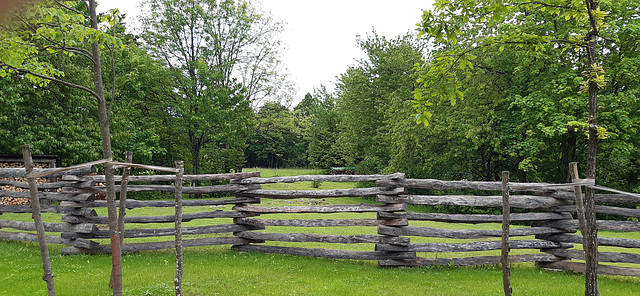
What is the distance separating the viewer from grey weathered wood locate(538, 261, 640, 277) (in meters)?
7.09

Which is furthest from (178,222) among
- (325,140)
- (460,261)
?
(325,140)

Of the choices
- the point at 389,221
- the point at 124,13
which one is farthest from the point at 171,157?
the point at 389,221

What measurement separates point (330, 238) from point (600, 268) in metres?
5.33

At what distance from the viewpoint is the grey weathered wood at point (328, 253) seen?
796cm

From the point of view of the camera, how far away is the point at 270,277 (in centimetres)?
697

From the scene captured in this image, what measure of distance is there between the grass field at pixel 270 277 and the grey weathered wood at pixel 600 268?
0.15m

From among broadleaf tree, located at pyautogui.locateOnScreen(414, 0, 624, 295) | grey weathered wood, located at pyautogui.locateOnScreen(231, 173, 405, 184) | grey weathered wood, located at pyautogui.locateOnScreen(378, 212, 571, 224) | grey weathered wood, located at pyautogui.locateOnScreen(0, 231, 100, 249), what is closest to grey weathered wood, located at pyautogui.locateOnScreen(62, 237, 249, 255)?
grey weathered wood, located at pyautogui.locateOnScreen(0, 231, 100, 249)

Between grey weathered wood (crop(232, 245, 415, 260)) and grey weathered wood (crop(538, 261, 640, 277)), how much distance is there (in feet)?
9.61

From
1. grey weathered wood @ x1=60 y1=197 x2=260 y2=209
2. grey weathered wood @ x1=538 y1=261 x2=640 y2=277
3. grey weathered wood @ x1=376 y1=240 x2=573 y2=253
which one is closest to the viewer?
grey weathered wood @ x1=538 y1=261 x2=640 y2=277

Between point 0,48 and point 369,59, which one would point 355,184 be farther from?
point 0,48

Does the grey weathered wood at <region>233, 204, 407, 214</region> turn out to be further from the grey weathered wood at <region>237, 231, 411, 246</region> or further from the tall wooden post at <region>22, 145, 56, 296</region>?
the tall wooden post at <region>22, 145, 56, 296</region>

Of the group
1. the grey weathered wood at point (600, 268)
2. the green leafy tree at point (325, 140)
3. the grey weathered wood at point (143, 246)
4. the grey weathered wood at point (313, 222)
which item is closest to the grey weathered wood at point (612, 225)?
the grey weathered wood at point (600, 268)

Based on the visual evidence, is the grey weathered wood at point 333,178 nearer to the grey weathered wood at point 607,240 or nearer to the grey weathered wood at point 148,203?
the grey weathered wood at point 148,203

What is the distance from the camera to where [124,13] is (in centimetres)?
3111
